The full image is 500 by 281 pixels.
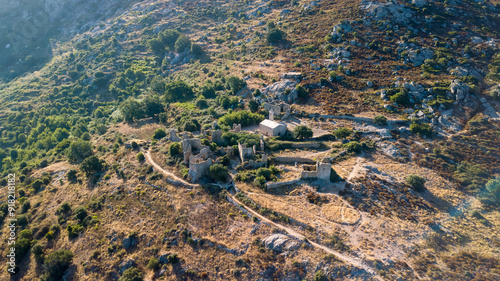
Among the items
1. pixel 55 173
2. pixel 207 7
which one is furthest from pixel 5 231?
pixel 207 7

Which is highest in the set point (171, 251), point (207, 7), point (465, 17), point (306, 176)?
point (207, 7)

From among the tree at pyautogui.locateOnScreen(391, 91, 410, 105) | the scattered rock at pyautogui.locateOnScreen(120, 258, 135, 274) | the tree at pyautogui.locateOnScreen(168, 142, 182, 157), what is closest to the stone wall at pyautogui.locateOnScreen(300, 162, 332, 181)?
the tree at pyautogui.locateOnScreen(168, 142, 182, 157)

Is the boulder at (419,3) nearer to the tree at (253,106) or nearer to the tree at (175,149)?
the tree at (253,106)

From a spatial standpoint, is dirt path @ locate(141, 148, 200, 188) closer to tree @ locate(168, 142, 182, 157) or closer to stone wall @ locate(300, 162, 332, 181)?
tree @ locate(168, 142, 182, 157)

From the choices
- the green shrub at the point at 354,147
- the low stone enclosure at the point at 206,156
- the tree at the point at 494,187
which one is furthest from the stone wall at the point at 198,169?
the tree at the point at 494,187

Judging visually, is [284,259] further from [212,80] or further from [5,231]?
[212,80]

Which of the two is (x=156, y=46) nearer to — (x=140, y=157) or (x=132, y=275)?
(x=140, y=157)
